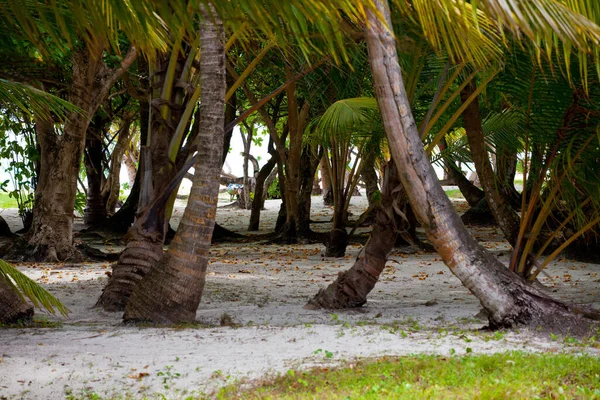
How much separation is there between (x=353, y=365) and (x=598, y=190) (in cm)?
292

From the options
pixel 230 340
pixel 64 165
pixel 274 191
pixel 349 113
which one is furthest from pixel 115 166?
pixel 230 340

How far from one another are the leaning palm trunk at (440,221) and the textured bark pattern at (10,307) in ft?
10.4

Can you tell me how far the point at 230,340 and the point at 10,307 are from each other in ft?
6.61

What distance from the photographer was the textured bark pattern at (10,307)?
5801 mm

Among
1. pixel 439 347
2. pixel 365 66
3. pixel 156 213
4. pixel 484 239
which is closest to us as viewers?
pixel 439 347

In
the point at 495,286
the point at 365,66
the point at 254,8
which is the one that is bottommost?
the point at 495,286

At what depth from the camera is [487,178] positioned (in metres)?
7.19

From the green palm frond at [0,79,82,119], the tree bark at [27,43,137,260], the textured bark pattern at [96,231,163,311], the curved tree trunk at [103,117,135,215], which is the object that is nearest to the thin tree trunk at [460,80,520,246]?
the textured bark pattern at [96,231,163,311]

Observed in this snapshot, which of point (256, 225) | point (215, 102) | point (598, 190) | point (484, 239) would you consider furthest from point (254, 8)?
point (256, 225)

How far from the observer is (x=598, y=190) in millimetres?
5973

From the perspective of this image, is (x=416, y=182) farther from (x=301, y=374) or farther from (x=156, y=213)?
(x=156, y=213)

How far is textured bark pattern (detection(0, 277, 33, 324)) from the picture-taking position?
19.0 feet

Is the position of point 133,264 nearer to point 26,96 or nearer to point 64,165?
point 26,96

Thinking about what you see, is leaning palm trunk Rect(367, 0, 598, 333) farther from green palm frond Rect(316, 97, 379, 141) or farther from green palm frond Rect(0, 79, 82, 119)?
green palm frond Rect(316, 97, 379, 141)
